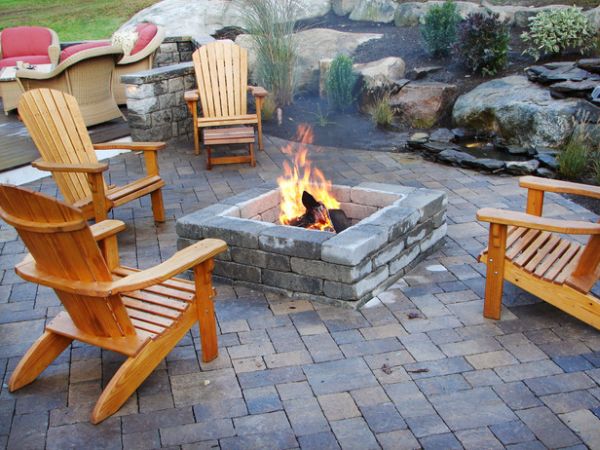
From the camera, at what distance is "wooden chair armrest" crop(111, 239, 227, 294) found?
2.80 metres

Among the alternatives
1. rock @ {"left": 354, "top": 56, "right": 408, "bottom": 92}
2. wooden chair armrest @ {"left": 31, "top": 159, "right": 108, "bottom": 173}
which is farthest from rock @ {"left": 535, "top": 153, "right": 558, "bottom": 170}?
wooden chair armrest @ {"left": 31, "top": 159, "right": 108, "bottom": 173}

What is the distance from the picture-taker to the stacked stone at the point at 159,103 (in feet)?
23.4

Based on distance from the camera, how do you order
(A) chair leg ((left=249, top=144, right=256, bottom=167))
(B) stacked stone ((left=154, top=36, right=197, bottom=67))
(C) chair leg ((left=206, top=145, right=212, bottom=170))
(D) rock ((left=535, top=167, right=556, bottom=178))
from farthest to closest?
(B) stacked stone ((left=154, top=36, right=197, bottom=67)) < (A) chair leg ((left=249, top=144, right=256, bottom=167)) < (C) chair leg ((left=206, top=145, right=212, bottom=170)) < (D) rock ((left=535, top=167, right=556, bottom=178))

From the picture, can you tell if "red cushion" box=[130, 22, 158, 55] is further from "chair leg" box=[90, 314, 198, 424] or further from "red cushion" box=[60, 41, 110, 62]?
"chair leg" box=[90, 314, 198, 424]

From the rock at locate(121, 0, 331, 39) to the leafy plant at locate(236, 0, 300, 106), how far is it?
2705 mm

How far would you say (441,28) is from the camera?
346 inches

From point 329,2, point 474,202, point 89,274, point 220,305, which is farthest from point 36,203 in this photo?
point 329,2

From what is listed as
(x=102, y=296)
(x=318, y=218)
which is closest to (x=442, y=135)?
(x=318, y=218)

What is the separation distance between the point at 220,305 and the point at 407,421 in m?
1.43

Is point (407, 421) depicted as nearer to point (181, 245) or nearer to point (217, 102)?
point (181, 245)

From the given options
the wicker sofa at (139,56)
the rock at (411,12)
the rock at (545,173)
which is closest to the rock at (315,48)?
the rock at (411,12)

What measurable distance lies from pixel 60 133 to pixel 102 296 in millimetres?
2537

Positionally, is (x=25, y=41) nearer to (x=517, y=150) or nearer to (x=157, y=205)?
(x=157, y=205)

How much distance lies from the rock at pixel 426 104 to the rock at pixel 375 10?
11.1 feet
